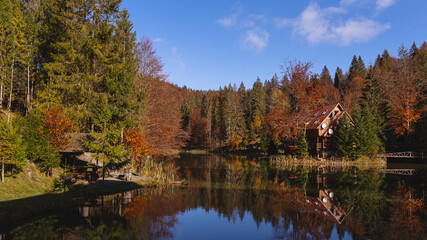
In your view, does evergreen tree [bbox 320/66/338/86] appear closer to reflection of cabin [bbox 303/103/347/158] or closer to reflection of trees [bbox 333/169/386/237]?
reflection of cabin [bbox 303/103/347/158]

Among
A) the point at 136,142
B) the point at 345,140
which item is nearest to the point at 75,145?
the point at 136,142

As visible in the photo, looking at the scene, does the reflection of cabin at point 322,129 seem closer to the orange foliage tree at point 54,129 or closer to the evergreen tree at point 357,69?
the orange foliage tree at point 54,129

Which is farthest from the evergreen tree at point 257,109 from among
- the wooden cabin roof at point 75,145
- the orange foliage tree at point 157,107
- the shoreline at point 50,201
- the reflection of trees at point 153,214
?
the wooden cabin roof at point 75,145

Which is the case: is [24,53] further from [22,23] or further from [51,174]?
[51,174]

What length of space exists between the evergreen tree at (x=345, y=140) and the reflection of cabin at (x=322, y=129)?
2.65m

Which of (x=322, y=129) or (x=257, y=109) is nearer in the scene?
(x=322, y=129)

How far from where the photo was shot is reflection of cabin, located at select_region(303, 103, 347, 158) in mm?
45438

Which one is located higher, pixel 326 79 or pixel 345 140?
pixel 326 79

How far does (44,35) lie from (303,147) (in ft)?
131

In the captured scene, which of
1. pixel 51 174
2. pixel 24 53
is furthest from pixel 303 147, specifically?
pixel 24 53

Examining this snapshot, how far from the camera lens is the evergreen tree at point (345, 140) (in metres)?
41.4

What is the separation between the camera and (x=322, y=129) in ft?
151

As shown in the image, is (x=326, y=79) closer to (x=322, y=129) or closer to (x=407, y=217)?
(x=322, y=129)

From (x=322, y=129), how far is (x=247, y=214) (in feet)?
113
